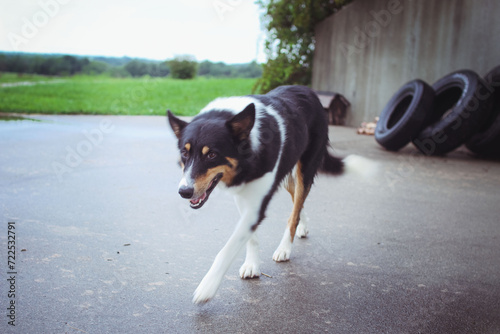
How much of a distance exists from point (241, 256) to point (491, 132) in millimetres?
5264

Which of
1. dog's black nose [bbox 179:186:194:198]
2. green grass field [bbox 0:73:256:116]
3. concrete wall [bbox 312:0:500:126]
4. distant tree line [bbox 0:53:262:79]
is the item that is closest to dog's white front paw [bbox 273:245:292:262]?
dog's black nose [bbox 179:186:194:198]

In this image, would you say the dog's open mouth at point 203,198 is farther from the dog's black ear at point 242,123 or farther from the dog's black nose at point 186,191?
the dog's black ear at point 242,123

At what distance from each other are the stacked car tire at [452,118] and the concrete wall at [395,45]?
1055mm

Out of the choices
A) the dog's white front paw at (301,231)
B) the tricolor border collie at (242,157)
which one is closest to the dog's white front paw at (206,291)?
the tricolor border collie at (242,157)

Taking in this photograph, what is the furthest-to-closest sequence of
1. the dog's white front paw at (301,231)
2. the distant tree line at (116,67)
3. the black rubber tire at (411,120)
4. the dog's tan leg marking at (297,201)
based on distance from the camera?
the distant tree line at (116,67) < the black rubber tire at (411,120) < the dog's white front paw at (301,231) < the dog's tan leg marking at (297,201)

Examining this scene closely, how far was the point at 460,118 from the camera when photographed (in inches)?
266

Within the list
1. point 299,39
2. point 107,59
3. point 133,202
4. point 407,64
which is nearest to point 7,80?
point 107,59

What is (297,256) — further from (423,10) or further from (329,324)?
(423,10)

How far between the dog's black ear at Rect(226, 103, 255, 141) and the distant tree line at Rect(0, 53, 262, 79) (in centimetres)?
1646

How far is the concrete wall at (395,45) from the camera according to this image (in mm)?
8203

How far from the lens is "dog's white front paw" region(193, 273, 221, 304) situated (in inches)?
95.4

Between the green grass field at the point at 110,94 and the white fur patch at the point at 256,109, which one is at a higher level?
the white fur patch at the point at 256,109

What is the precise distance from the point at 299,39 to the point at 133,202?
11.5 meters

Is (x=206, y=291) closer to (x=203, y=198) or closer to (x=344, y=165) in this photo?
(x=203, y=198)
